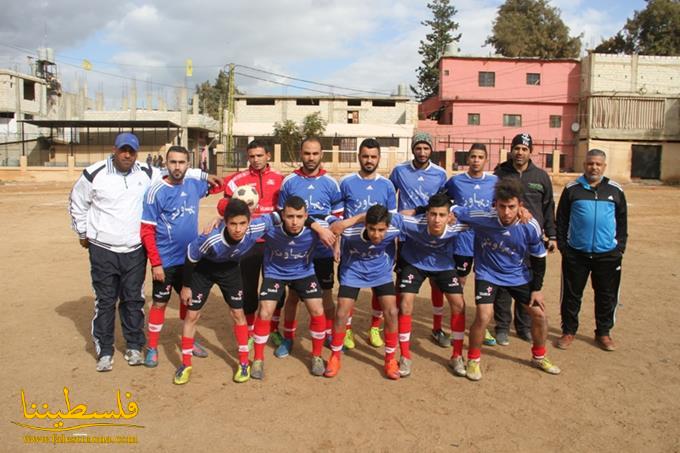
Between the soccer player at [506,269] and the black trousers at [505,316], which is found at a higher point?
the soccer player at [506,269]

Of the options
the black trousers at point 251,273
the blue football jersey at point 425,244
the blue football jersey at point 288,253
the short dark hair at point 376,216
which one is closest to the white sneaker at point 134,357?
the black trousers at point 251,273

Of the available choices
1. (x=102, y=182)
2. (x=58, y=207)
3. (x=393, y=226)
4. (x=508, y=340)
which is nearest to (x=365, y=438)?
(x=393, y=226)

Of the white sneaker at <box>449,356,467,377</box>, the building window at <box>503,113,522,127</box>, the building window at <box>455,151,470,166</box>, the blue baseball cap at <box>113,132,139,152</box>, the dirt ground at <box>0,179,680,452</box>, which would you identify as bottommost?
the dirt ground at <box>0,179,680,452</box>

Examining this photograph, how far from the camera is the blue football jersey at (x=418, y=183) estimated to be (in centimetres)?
558

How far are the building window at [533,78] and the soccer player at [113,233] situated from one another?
135ft

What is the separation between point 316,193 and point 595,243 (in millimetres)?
3017

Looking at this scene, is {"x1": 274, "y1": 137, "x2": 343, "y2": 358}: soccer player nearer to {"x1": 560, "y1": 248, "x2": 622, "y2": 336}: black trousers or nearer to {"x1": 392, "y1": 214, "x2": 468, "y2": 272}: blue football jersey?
{"x1": 392, "y1": 214, "x2": 468, "y2": 272}: blue football jersey

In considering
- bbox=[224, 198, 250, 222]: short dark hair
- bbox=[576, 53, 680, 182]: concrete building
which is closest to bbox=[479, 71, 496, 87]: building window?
bbox=[576, 53, 680, 182]: concrete building

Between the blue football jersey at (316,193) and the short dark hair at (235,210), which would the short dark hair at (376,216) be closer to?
the blue football jersey at (316,193)

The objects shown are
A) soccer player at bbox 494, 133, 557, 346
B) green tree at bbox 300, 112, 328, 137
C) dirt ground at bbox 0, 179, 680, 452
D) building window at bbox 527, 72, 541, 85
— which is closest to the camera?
dirt ground at bbox 0, 179, 680, 452

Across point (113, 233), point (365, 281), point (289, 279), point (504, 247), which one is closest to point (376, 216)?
point (365, 281)

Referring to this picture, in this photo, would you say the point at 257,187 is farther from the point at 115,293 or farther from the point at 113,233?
the point at 115,293

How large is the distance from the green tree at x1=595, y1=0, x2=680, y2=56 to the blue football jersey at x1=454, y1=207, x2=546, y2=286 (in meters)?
49.1

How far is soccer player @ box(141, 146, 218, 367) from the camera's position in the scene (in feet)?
16.2
